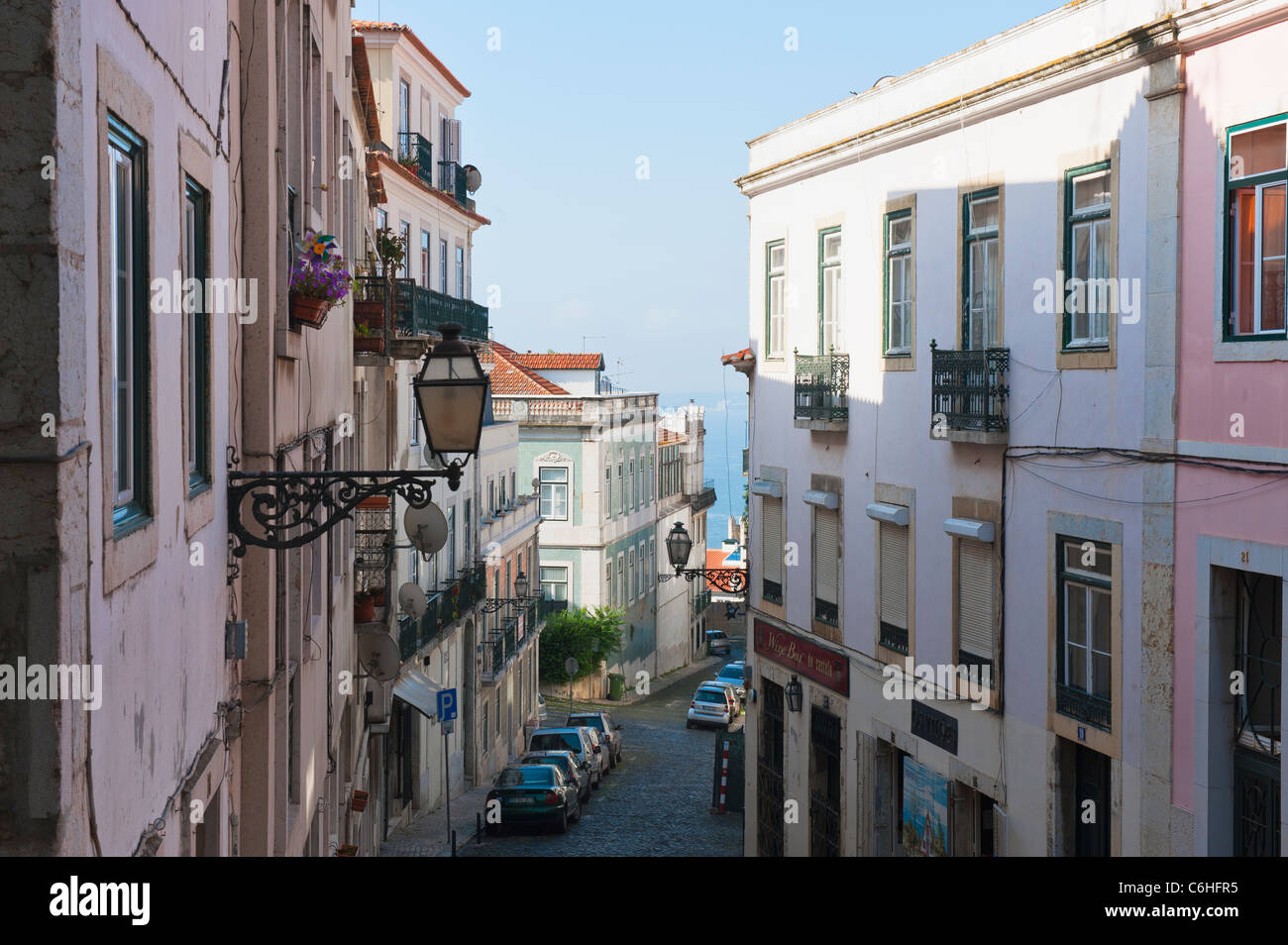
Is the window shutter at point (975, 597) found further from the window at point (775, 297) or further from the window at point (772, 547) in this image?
the window at point (775, 297)

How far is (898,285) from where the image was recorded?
17.8 m

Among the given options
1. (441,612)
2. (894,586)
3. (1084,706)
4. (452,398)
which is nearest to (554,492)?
(441,612)

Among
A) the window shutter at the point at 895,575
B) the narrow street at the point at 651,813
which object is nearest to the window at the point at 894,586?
the window shutter at the point at 895,575

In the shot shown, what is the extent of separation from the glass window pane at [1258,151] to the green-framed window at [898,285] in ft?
20.0

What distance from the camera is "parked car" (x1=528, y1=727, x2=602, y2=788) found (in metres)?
32.5

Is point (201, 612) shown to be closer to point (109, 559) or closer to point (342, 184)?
point (109, 559)

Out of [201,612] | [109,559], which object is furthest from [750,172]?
[109,559]

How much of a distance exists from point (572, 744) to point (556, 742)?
0.36 metres

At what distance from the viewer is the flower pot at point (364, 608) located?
62.7 feet

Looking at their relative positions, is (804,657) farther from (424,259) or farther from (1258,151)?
(424,259)

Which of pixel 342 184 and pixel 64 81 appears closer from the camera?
pixel 64 81

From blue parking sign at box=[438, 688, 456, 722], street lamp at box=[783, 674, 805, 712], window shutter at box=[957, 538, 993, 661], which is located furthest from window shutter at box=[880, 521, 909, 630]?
blue parking sign at box=[438, 688, 456, 722]
